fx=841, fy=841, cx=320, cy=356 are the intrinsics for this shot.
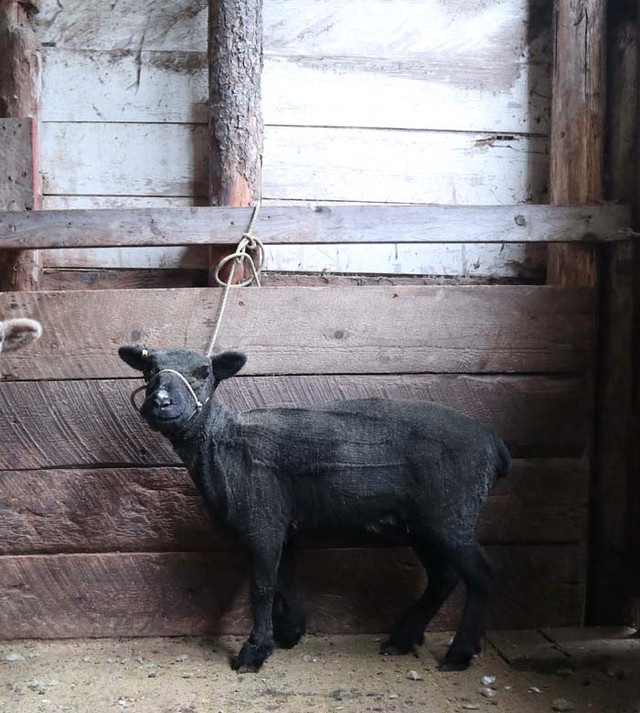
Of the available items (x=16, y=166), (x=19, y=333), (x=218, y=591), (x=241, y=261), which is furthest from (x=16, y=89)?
(x=218, y=591)

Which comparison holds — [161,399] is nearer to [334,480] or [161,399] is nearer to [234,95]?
[334,480]

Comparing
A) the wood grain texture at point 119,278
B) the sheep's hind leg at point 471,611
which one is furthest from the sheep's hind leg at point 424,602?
the wood grain texture at point 119,278

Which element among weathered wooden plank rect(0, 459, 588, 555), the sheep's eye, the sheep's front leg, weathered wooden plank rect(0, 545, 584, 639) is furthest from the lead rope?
weathered wooden plank rect(0, 545, 584, 639)

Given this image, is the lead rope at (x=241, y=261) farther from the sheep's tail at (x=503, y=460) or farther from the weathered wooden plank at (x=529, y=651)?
the weathered wooden plank at (x=529, y=651)

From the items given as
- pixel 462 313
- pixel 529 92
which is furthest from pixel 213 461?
pixel 529 92

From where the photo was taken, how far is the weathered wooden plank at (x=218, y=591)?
9.10 feet

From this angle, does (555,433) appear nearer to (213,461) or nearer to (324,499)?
(324,499)

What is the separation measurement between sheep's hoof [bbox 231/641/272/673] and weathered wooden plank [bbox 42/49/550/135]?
185cm

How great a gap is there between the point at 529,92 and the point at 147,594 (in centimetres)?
230

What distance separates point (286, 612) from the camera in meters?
2.71

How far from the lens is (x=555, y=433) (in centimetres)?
288

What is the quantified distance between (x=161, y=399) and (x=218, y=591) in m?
0.86

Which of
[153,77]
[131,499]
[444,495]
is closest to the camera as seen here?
[444,495]

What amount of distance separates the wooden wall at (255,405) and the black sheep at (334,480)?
290 millimetres
